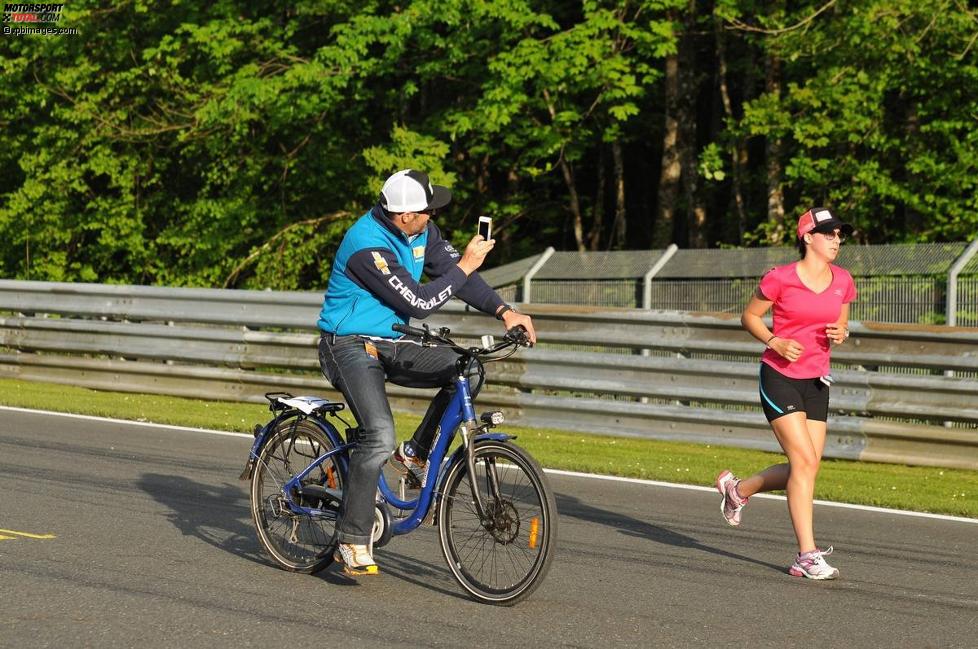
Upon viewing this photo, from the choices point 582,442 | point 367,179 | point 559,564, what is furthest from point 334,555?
point 367,179

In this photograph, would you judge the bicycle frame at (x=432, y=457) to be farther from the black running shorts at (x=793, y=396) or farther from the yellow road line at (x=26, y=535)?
the black running shorts at (x=793, y=396)

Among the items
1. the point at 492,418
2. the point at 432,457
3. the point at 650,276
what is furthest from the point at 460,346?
the point at 650,276

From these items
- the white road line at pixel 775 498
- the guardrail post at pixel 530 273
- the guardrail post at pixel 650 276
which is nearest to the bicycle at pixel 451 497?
the white road line at pixel 775 498

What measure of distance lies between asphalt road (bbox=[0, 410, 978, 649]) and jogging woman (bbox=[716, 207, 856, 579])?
1.69 ft

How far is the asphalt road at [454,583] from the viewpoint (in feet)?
19.3

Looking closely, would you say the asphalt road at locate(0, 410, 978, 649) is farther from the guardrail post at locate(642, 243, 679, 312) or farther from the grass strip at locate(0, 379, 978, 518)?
the guardrail post at locate(642, 243, 679, 312)

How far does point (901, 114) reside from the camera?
74.4 feet

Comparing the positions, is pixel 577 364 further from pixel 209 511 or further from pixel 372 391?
pixel 372 391

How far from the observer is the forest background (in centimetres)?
2148

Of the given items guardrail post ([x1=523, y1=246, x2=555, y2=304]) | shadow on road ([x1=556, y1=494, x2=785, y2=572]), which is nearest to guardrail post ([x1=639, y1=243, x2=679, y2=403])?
guardrail post ([x1=523, y1=246, x2=555, y2=304])

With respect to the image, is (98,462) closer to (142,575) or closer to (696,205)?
(142,575)

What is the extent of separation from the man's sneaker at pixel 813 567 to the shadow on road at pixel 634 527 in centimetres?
19

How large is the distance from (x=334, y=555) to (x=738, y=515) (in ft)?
7.47

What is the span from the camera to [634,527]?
872cm
